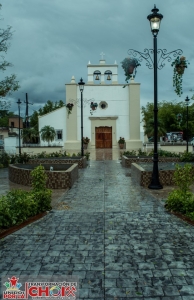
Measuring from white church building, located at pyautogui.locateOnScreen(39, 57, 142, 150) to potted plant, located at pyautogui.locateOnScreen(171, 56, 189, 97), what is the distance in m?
25.8

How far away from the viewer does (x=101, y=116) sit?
3688 cm

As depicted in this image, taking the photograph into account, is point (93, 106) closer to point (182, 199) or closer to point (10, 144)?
point (10, 144)

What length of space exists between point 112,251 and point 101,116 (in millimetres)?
32485

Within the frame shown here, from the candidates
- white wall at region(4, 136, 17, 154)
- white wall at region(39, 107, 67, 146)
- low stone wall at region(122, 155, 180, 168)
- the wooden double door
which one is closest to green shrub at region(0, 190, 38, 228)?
low stone wall at region(122, 155, 180, 168)

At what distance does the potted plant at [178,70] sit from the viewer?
9945 mm

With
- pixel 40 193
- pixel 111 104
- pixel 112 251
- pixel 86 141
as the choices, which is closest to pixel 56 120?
pixel 86 141

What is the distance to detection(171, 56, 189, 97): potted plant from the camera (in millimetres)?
9945

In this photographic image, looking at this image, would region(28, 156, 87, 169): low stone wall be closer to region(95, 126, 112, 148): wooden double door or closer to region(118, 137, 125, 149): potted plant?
region(118, 137, 125, 149): potted plant

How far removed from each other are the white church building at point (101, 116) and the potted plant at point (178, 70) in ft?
84.6

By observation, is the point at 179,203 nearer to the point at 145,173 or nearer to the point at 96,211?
the point at 96,211

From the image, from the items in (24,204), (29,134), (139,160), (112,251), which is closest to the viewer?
(112,251)

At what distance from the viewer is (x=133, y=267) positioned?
14.1 feet

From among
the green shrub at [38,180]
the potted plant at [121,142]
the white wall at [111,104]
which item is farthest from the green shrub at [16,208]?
the white wall at [111,104]

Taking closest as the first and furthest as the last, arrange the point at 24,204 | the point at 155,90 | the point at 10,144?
the point at 24,204 → the point at 155,90 → the point at 10,144
